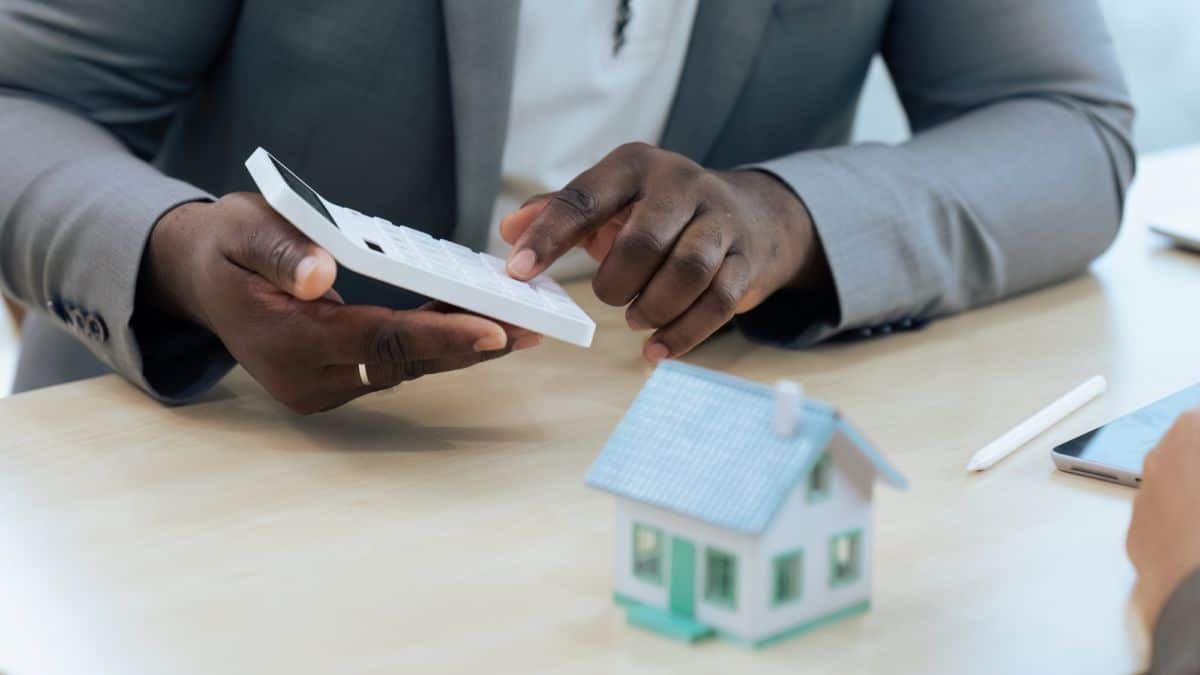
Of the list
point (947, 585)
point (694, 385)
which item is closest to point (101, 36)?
point (694, 385)

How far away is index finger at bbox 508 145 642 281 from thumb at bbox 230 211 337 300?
117mm

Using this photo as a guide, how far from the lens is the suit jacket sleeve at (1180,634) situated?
531mm

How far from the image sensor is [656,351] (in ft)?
2.85

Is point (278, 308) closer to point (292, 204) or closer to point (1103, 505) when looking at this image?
point (292, 204)

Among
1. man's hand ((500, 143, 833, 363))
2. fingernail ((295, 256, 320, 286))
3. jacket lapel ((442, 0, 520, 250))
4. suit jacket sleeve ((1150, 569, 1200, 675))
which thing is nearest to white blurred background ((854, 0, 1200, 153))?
jacket lapel ((442, 0, 520, 250))

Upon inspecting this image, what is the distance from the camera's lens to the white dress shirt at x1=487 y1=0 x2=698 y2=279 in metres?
1.13

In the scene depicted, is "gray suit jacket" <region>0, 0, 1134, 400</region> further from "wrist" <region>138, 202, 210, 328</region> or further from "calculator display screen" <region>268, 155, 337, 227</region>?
"calculator display screen" <region>268, 155, 337, 227</region>

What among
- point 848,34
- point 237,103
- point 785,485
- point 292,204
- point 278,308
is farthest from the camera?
point 848,34

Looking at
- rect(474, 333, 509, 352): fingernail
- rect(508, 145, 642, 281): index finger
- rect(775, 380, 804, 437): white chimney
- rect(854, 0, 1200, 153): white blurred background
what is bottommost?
rect(854, 0, 1200, 153): white blurred background

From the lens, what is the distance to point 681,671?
57 cm

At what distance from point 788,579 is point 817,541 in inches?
0.8

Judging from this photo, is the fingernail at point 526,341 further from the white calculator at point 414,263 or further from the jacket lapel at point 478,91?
the jacket lapel at point 478,91

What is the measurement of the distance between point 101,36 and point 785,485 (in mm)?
660

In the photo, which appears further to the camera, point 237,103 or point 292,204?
point 237,103
